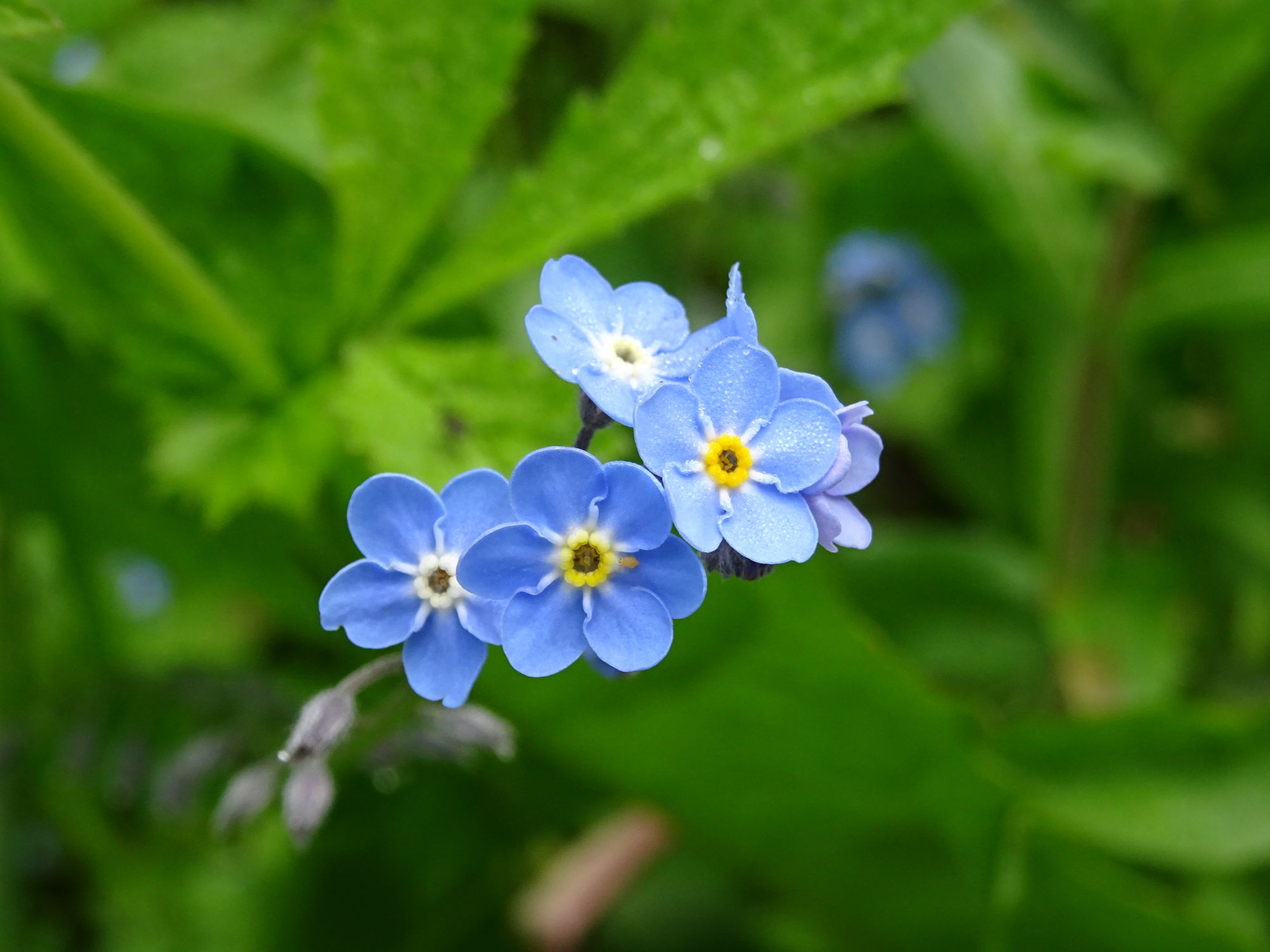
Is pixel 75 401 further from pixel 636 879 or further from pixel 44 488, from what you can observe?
pixel 636 879

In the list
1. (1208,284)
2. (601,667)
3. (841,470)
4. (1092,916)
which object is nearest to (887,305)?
(1208,284)

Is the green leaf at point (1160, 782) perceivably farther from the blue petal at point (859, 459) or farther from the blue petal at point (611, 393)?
the blue petal at point (611, 393)

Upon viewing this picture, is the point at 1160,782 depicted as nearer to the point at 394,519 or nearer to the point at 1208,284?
the point at 1208,284

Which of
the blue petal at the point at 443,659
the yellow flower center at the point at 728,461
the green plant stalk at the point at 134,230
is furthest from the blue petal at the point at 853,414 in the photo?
the green plant stalk at the point at 134,230

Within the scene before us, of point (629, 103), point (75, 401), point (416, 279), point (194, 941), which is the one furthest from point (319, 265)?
point (194, 941)

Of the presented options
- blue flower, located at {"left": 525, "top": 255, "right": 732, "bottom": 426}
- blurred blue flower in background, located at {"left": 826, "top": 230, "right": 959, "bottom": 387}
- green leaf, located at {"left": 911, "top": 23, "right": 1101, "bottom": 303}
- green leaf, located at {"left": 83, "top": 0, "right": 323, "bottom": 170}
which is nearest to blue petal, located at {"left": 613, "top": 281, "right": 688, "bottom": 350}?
blue flower, located at {"left": 525, "top": 255, "right": 732, "bottom": 426}

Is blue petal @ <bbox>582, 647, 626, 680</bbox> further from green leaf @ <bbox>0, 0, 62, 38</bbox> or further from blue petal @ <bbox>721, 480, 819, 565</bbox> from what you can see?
green leaf @ <bbox>0, 0, 62, 38</bbox>
